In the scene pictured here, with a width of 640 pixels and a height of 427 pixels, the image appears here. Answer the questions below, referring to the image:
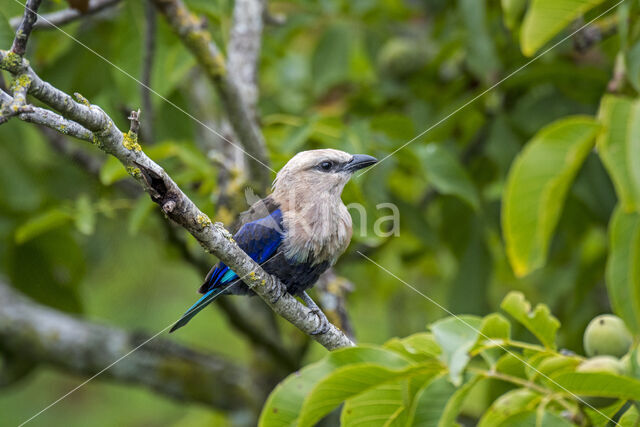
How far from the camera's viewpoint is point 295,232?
328 cm

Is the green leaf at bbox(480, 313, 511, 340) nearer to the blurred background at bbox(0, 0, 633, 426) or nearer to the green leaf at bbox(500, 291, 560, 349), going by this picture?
the green leaf at bbox(500, 291, 560, 349)

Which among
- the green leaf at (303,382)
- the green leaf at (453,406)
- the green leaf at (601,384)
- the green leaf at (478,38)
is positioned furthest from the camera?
the green leaf at (478,38)

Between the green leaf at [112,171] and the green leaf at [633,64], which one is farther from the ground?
the green leaf at [112,171]

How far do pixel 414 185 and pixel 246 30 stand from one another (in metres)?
1.96

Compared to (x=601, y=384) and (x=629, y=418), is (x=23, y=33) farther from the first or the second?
A: (x=629, y=418)

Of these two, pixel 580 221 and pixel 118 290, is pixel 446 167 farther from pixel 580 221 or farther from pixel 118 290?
pixel 118 290

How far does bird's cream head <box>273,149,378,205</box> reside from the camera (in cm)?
362

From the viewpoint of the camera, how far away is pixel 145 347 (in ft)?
17.3

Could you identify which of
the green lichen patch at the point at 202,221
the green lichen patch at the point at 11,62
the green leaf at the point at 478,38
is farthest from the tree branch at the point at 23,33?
the green leaf at the point at 478,38

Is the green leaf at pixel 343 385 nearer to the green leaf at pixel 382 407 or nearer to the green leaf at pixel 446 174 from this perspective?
the green leaf at pixel 382 407

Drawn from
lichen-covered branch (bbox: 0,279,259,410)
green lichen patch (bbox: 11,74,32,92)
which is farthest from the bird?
lichen-covered branch (bbox: 0,279,259,410)

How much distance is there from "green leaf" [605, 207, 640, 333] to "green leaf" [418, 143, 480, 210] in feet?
4.03

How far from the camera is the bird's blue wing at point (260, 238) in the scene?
320cm

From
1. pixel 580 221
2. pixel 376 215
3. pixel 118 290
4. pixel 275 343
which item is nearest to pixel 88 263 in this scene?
pixel 118 290
